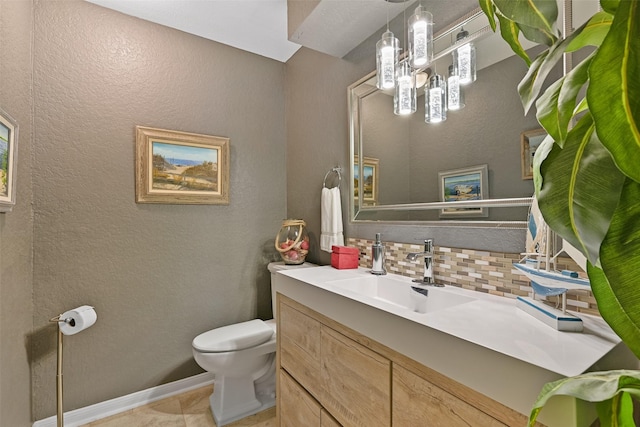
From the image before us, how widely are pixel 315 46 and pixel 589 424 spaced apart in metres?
1.87

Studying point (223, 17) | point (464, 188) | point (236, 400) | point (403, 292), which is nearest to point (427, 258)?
point (403, 292)

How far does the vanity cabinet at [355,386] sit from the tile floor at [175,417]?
52 centimetres

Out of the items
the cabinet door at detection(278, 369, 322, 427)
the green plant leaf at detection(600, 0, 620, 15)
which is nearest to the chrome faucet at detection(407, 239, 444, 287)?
the cabinet door at detection(278, 369, 322, 427)

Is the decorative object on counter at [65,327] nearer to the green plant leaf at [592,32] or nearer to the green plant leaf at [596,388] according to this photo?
the green plant leaf at [596,388]

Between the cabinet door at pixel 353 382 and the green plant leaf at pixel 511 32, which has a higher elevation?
the green plant leaf at pixel 511 32

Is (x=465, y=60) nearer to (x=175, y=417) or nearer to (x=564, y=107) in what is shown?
(x=564, y=107)

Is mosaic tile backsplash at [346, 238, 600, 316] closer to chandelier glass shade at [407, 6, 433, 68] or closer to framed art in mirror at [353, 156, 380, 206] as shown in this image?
framed art in mirror at [353, 156, 380, 206]

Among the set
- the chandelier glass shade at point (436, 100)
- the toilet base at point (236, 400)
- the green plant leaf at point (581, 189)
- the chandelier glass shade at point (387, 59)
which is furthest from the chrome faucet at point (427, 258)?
the toilet base at point (236, 400)

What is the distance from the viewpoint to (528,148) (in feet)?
3.23

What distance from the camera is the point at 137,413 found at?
1.79 meters

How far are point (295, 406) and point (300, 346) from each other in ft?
0.90

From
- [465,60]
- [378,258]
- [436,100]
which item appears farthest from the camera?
[378,258]

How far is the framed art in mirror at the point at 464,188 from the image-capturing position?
1118 mm

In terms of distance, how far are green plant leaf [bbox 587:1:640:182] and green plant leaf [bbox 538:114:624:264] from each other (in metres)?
0.05
